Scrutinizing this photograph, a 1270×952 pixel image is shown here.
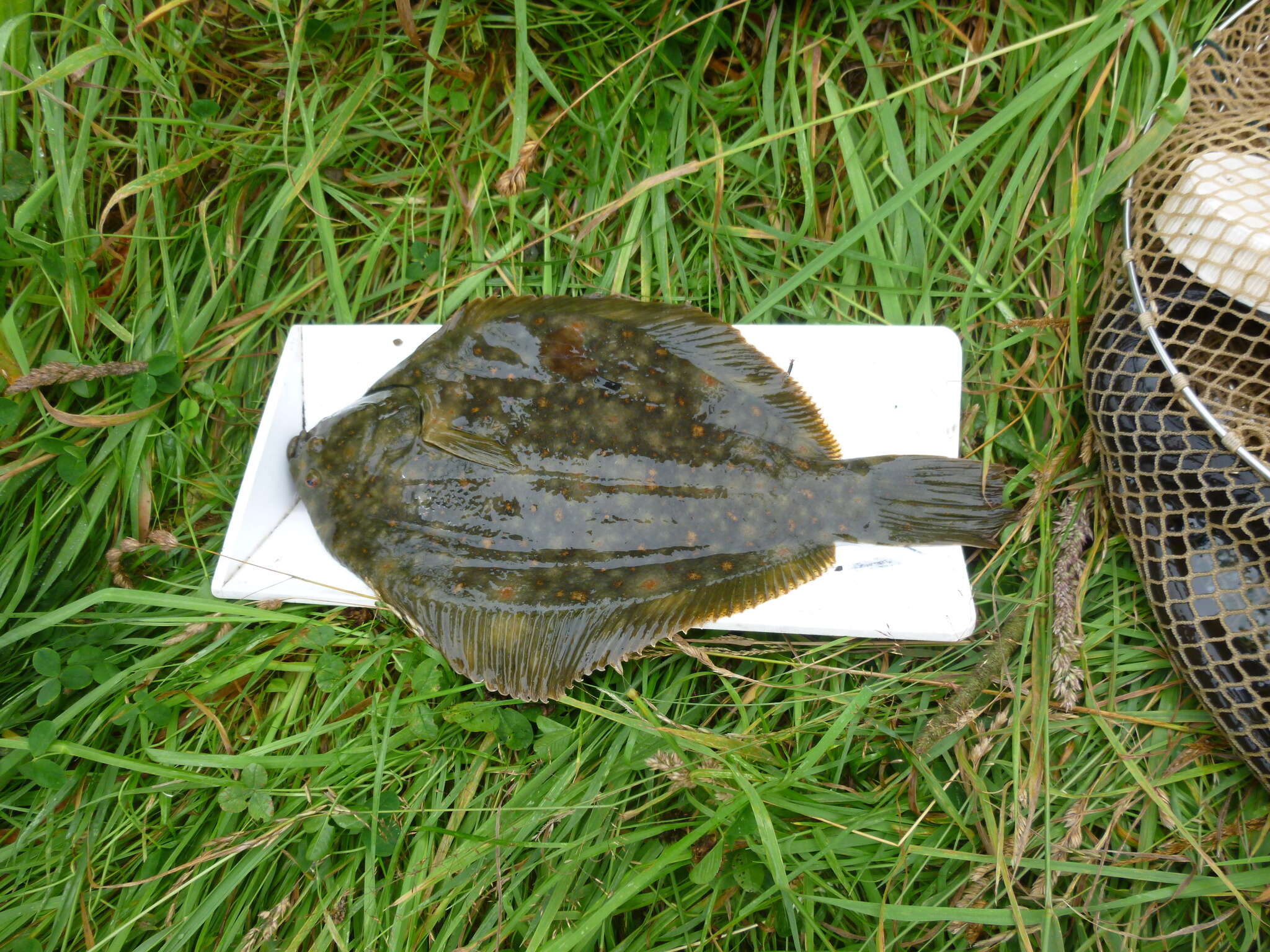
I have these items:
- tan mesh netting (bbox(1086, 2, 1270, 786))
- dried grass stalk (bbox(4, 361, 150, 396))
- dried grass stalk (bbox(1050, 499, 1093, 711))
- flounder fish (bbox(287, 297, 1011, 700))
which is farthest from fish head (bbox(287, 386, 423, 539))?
tan mesh netting (bbox(1086, 2, 1270, 786))

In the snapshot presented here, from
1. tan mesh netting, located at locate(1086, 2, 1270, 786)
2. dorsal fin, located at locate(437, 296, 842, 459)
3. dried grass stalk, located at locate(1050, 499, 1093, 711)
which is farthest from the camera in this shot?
dorsal fin, located at locate(437, 296, 842, 459)

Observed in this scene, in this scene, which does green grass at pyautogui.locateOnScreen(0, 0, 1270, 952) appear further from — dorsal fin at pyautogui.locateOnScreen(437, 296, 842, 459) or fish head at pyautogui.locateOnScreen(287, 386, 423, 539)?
fish head at pyautogui.locateOnScreen(287, 386, 423, 539)

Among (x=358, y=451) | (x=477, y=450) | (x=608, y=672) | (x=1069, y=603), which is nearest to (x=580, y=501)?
(x=477, y=450)

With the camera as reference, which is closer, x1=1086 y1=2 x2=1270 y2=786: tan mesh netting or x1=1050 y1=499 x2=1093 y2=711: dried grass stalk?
x1=1086 y1=2 x2=1270 y2=786: tan mesh netting

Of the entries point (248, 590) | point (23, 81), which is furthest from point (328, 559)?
point (23, 81)

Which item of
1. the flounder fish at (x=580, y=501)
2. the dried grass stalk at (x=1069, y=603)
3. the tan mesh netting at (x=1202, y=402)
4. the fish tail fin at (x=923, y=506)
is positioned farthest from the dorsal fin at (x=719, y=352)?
the tan mesh netting at (x=1202, y=402)

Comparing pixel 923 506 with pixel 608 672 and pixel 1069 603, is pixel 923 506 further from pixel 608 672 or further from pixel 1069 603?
pixel 608 672

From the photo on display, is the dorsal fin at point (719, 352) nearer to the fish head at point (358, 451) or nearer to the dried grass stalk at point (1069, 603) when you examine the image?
the fish head at point (358, 451)
